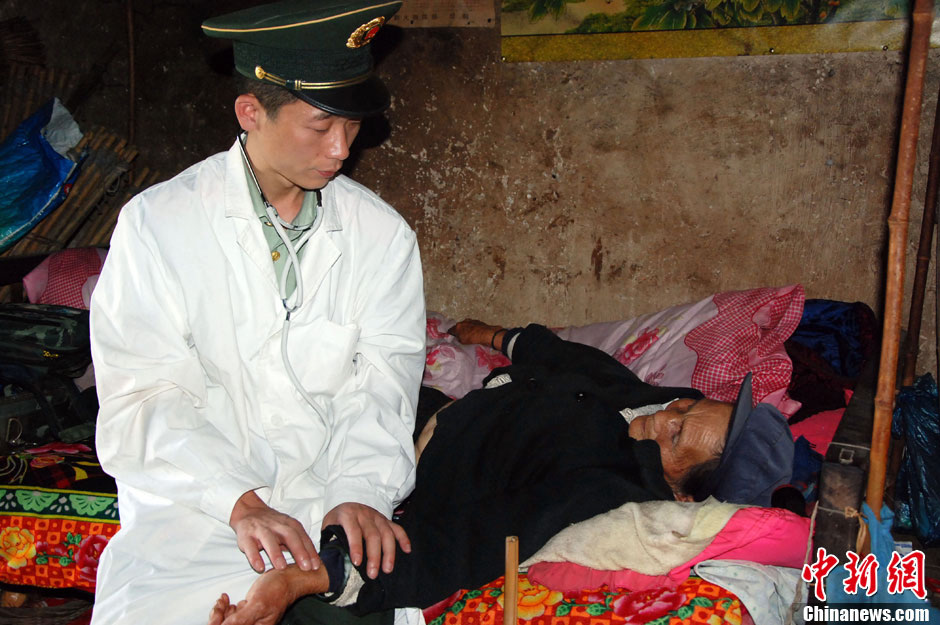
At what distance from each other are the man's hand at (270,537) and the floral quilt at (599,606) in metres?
0.53

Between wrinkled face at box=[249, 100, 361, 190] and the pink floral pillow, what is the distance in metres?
1.52

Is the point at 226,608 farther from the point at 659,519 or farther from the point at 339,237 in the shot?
the point at 659,519

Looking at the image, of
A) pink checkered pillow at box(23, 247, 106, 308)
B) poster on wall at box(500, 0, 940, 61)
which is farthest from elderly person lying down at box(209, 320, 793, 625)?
pink checkered pillow at box(23, 247, 106, 308)

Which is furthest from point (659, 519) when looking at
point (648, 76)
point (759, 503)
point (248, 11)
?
point (648, 76)

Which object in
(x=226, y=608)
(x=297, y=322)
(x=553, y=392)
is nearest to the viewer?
(x=226, y=608)

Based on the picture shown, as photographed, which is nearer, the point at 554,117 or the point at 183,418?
the point at 183,418

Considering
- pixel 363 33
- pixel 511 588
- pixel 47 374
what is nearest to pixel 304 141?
pixel 363 33

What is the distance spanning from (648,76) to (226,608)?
3.05m

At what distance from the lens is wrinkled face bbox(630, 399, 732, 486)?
95.7 inches

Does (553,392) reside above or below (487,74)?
below

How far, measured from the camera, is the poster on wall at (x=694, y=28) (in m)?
3.38

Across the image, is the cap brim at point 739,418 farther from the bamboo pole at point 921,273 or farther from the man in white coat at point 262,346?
the bamboo pole at point 921,273

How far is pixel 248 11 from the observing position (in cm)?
181

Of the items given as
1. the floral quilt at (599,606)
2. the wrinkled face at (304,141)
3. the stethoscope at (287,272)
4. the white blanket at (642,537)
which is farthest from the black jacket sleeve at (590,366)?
the wrinkled face at (304,141)
